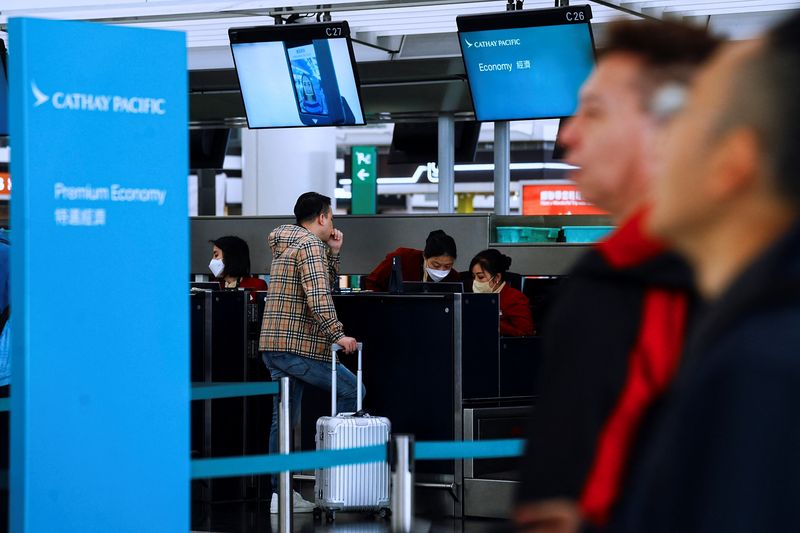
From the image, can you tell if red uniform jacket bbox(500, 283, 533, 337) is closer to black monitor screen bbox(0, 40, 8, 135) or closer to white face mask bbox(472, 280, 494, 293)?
white face mask bbox(472, 280, 494, 293)

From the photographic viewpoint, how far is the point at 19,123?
11.0ft

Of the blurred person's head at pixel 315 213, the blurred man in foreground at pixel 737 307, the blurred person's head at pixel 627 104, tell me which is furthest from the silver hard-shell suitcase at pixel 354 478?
the blurred man in foreground at pixel 737 307

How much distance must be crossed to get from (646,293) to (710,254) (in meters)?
0.18

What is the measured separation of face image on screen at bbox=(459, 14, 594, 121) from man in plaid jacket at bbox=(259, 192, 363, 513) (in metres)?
2.09

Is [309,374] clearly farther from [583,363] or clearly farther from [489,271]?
[583,363]

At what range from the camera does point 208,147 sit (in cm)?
1369

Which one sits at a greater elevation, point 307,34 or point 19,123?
point 307,34

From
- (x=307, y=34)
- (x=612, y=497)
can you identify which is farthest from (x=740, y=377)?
(x=307, y=34)

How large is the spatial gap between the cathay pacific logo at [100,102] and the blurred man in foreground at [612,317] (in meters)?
2.25

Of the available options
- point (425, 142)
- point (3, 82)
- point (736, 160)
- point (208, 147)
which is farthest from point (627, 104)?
point (208, 147)

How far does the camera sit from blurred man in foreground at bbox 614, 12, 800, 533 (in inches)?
37.3

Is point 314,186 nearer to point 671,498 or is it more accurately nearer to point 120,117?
point 120,117

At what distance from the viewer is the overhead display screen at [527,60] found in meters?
7.75

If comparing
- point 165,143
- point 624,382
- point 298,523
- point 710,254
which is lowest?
point 298,523
